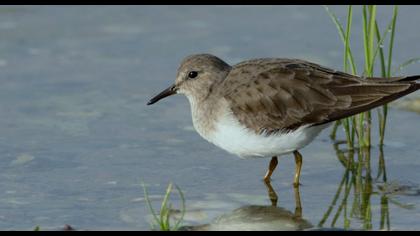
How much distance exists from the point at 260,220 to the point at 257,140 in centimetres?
91

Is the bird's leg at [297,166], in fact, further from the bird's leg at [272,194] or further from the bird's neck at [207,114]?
the bird's neck at [207,114]

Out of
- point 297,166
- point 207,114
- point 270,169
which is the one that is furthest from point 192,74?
point 297,166

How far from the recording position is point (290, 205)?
28.5 ft

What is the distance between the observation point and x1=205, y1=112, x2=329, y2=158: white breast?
8.93 meters

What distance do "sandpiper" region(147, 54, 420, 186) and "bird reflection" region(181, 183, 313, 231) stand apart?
1.98 feet

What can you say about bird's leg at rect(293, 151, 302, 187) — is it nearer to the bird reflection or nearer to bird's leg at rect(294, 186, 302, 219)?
bird's leg at rect(294, 186, 302, 219)

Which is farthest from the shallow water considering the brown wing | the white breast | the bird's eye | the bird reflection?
the bird's eye

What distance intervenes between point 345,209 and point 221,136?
1353 mm

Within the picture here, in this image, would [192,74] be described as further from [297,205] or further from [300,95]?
[297,205]

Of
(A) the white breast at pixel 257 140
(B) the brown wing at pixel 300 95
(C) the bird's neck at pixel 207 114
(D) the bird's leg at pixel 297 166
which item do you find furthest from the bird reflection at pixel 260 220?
(C) the bird's neck at pixel 207 114

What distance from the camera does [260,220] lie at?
8.35 meters
